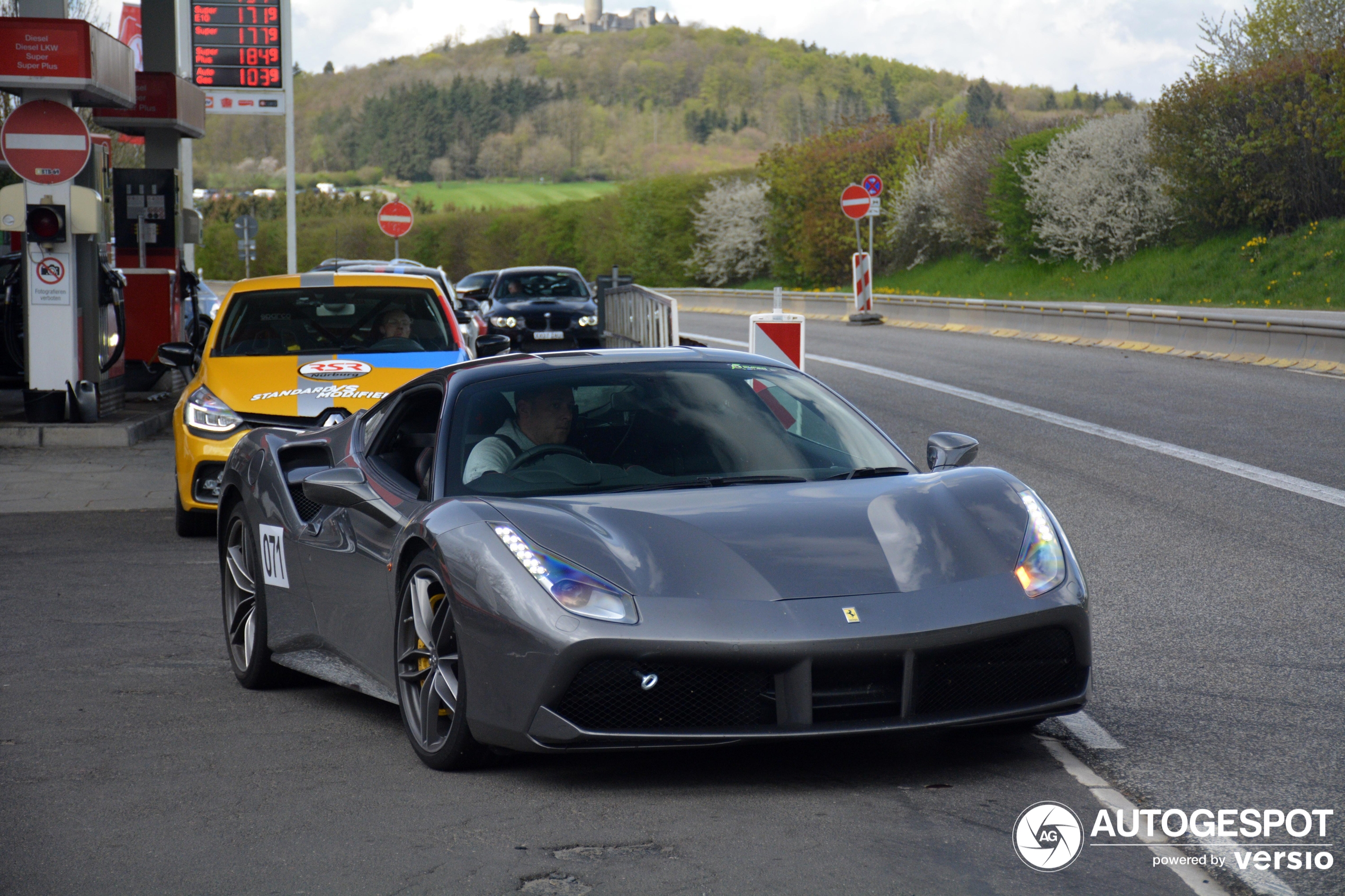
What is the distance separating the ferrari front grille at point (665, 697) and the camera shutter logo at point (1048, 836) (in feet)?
2.31

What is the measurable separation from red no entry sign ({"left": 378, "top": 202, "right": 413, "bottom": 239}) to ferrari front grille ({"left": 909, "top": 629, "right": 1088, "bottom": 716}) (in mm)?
29700

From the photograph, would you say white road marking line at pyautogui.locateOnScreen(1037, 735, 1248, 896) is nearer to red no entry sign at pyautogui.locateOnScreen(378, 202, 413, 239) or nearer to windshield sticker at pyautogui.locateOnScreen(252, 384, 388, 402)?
windshield sticker at pyautogui.locateOnScreen(252, 384, 388, 402)

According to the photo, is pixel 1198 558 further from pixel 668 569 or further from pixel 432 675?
pixel 432 675

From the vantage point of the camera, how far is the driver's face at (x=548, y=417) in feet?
17.1

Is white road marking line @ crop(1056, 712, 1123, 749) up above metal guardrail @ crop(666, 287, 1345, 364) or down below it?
below

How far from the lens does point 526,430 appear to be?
5.22 meters

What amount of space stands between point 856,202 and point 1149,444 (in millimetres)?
23259

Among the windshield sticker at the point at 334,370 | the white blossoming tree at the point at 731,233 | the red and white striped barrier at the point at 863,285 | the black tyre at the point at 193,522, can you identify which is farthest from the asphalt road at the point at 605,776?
the white blossoming tree at the point at 731,233

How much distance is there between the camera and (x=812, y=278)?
60875 mm

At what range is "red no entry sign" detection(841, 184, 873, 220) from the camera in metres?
35.4

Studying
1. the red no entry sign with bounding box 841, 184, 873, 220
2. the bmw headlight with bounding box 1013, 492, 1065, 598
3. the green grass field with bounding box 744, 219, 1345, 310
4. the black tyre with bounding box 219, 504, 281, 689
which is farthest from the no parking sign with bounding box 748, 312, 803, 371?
the red no entry sign with bounding box 841, 184, 873, 220

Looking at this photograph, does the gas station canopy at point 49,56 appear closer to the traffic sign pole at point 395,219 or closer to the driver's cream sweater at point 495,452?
the driver's cream sweater at point 495,452

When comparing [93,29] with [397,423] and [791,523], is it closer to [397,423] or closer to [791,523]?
[397,423]

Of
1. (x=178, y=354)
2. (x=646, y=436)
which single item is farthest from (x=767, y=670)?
(x=178, y=354)
